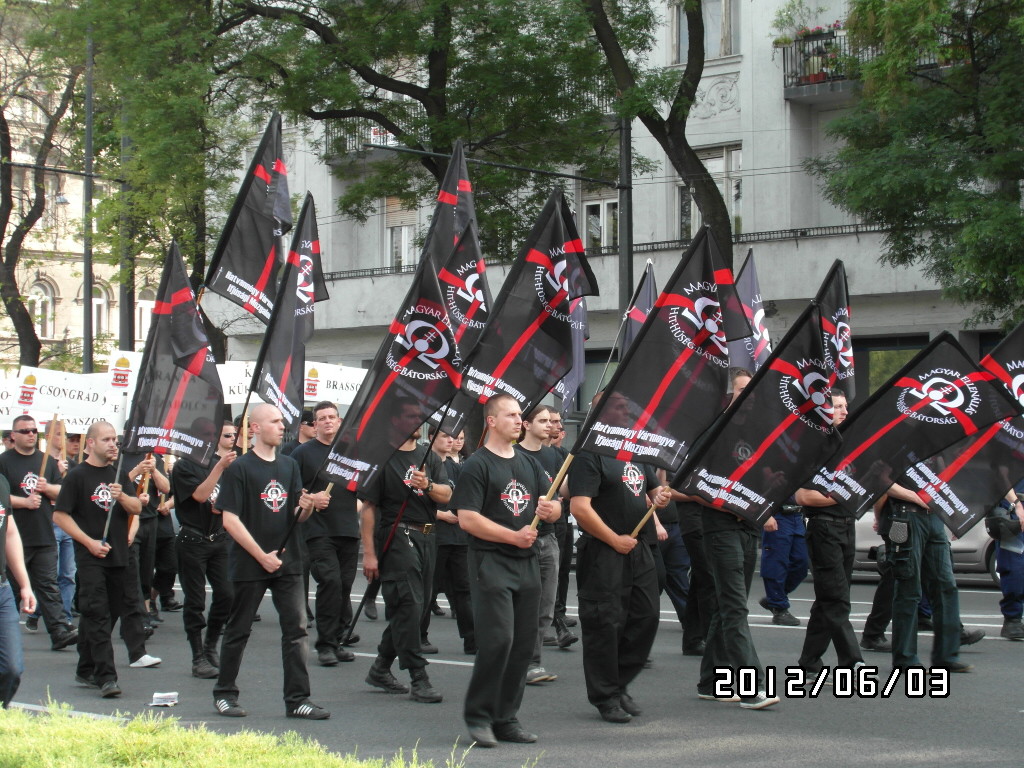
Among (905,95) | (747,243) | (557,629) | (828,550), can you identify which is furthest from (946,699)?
(747,243)

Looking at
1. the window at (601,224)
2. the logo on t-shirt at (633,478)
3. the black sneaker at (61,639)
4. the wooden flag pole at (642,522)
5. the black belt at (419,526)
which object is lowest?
the black sneaker at (61,639)

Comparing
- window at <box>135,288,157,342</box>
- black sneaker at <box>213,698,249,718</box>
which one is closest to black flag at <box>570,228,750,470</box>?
black sneaker at <box>213,698,249,718</box>

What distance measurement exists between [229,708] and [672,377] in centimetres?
329

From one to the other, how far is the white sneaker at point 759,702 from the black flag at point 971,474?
1.62 m

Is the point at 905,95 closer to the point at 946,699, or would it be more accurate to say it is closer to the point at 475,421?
the point at 475,421

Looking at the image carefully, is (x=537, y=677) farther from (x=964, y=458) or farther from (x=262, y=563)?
(x=964, y=458)

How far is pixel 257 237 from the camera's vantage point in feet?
35.9

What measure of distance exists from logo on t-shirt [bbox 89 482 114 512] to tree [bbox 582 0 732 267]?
12721mm

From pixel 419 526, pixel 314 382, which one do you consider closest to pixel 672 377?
pixel 419 526

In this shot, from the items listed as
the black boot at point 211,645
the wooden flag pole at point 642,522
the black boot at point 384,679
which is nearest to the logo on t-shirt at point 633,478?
the wooden flag pole at point 642,522

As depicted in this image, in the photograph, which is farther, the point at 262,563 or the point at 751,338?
the point at 751,338

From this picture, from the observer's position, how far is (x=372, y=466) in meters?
8.80

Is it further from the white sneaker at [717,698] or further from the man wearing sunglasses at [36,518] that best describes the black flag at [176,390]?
the white sneaker at [717,698]

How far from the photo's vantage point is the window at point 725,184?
27031 millimetres
